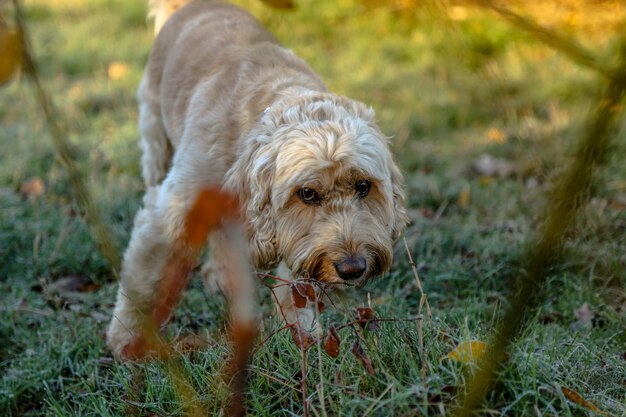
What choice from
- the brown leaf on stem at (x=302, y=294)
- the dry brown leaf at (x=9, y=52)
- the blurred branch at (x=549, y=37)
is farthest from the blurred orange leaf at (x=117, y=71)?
the blurred branch at (x=549, y=37)

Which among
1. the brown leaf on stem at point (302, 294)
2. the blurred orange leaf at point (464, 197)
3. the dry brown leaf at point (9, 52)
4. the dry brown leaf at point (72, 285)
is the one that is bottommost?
the dry brown leaf at point (72, 285)

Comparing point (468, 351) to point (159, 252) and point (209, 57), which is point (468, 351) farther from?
point (209, 57)

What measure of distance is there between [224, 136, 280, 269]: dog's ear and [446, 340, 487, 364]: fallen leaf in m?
1.09

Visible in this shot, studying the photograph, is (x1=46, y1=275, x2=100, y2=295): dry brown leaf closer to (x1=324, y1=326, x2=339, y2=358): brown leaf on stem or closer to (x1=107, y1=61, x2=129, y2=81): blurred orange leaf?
(x1=324, y1=326, x2=339, y2=358): brown leaf on stem

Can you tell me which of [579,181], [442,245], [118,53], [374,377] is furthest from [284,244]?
[118,53]

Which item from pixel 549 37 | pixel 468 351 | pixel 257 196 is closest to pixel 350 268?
pixel 257 196

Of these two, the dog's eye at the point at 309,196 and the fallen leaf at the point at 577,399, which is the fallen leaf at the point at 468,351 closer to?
the fallen leaf at the point at 577,399

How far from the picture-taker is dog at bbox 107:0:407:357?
3141 mm

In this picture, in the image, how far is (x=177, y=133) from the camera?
4398 mm

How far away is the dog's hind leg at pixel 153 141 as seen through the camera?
5.15 metres

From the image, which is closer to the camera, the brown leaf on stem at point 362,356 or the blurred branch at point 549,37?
the blurred branch at point 549,37

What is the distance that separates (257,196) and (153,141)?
2.17 metres

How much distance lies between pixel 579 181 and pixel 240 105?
2.91 meters

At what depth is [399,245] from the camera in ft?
15.6
